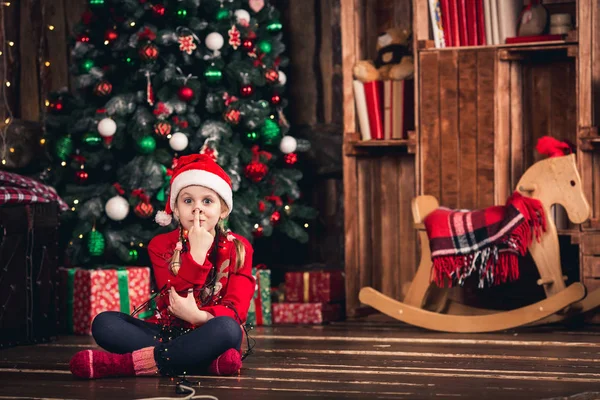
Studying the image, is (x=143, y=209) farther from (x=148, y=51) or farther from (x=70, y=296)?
(x=148, y=51)

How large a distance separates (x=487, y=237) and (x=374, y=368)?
1151 mm

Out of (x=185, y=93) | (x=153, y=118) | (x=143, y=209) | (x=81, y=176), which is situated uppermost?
(x=185, y=93)

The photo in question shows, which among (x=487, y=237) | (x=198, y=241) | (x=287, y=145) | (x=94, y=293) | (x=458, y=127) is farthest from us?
(x=287, y=145)

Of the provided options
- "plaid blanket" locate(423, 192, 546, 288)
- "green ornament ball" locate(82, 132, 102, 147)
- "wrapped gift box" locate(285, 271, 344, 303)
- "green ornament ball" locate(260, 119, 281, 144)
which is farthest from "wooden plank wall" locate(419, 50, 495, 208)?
"green ornament ball" locate(82, 132, 102, 147)

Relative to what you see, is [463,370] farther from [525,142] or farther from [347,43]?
[347,43]

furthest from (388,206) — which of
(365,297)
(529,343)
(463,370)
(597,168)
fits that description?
(463,370)

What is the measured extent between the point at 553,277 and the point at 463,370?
1170 mm

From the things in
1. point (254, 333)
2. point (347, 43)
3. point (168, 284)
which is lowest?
point (254, 333)

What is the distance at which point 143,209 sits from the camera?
460cm

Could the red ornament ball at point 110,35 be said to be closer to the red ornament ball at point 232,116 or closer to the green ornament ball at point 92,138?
the green ornament ball at point 92,138

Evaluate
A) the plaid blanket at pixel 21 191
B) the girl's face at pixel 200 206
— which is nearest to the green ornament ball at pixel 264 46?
the plaid blanket at pixel 21 191

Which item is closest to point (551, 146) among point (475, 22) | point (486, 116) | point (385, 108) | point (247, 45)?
point (486, 116)

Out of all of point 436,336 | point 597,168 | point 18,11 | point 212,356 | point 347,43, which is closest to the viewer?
point 212,356

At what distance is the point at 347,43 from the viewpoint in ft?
15.7
